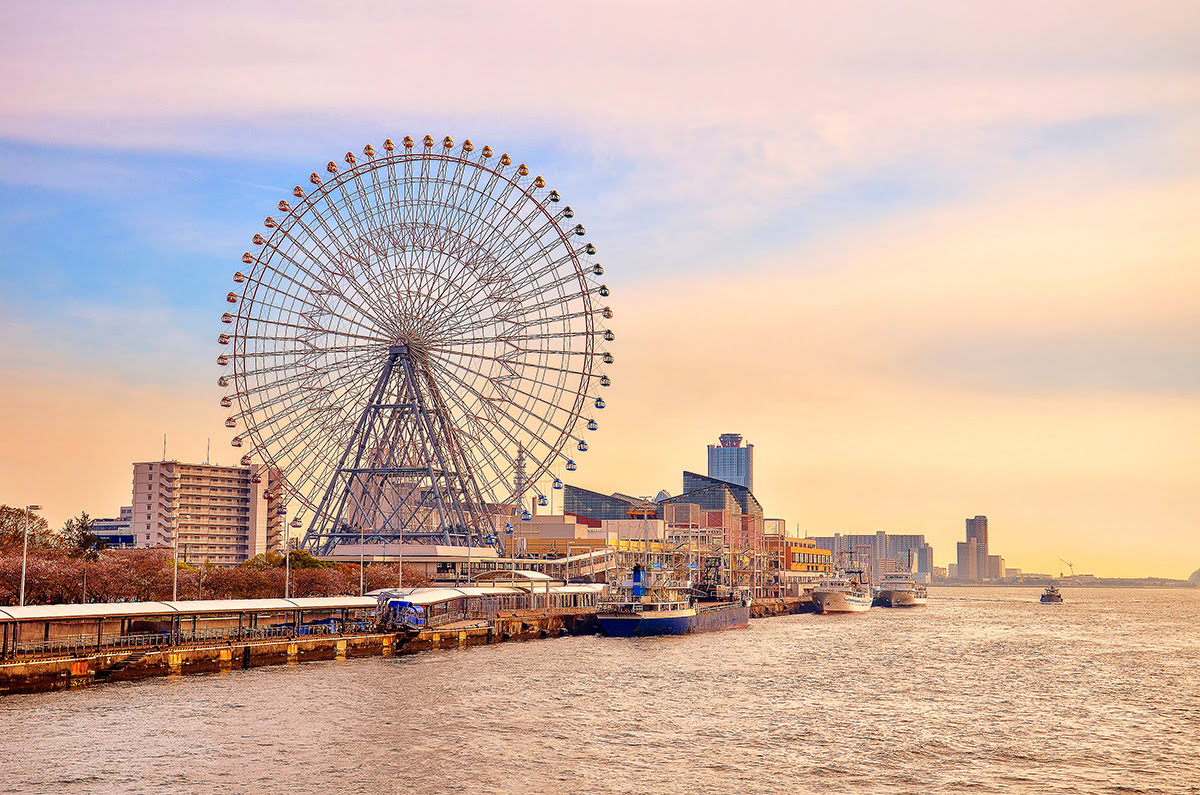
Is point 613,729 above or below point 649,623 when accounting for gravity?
above

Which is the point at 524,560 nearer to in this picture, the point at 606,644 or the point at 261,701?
Answer: the point at 606,644

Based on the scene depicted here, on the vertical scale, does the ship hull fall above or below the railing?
below

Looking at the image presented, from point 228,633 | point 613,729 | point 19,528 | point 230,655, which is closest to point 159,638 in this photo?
point 230,655

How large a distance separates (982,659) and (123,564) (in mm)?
85851

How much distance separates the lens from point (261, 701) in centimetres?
6950

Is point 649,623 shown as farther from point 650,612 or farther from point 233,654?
point 233,654

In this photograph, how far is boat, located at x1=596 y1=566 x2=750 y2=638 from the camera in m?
134

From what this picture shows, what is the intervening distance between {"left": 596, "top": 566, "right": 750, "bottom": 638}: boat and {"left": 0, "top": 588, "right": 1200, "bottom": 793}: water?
28.7 m

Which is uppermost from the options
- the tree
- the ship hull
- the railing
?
the tree

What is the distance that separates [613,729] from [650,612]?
71401 mm

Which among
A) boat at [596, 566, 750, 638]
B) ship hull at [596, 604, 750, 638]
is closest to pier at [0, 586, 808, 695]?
boat at [596, 566, 750, 638]

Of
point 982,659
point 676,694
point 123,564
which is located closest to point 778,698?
point 676,694

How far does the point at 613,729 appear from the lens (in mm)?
64688

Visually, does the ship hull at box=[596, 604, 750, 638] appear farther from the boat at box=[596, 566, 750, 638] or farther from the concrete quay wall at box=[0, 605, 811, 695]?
the concrete quay wall at box=[0, 605, 811, 695]
